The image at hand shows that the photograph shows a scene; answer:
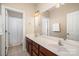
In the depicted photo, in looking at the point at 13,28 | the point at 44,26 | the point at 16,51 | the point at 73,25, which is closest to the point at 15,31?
the point at 13,28

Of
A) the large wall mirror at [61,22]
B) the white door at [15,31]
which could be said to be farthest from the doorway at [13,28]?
the large wall mirror at [61,22]

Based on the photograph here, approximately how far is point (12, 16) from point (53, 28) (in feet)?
2.40

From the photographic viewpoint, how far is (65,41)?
5.21 feet

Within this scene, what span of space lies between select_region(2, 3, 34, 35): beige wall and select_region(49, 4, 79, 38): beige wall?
→ 14.3 inches

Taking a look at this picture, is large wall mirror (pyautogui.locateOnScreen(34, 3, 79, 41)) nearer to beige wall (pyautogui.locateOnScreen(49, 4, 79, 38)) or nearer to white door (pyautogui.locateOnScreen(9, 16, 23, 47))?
beige wall (pyautogui.locateOnScreen(49, 4, 79, 38))

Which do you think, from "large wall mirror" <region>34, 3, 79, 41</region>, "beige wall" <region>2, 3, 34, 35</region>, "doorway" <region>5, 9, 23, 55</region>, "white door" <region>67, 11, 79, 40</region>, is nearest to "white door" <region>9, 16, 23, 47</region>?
"doorway" <region>5, 9, 23, 55</region>

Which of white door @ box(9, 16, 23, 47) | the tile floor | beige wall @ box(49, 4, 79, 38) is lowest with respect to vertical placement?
the tile floor

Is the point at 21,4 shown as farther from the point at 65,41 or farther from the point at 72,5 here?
the point at 65,41

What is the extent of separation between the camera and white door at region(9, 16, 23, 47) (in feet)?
4.82

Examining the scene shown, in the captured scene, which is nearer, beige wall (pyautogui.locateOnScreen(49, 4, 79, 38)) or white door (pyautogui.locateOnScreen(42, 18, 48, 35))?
beige wall (pyautogui.locateOnScreen(49, 4, 79, 38))

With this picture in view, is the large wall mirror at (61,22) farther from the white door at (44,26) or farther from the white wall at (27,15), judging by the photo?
the white wall at (27,15)

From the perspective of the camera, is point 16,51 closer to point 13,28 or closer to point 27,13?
point 13,28

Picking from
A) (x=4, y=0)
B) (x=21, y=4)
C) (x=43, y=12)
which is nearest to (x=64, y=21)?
(x=43, y=12)

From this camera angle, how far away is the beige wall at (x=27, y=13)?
1.40m
